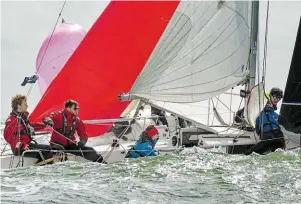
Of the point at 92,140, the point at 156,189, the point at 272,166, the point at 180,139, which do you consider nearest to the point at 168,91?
the point at 180,139

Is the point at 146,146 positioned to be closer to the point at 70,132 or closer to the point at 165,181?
the point at 70,132

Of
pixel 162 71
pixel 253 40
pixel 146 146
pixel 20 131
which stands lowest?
pixel 146 146

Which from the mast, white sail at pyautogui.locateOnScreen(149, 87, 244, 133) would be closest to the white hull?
white sail at pyautogui.locateOnScreen(149, 87, 244, 133)

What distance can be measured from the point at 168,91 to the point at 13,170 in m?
2.47

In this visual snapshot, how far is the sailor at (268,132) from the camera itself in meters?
7.57

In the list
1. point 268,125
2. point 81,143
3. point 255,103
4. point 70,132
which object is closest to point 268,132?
point 268,125

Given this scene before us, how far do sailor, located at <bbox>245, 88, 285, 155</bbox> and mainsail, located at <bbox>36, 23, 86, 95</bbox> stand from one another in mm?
8858

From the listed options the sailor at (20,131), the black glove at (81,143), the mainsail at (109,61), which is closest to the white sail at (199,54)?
the mainsail at (109,61)

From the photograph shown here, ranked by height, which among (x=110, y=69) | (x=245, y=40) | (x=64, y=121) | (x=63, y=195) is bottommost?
(x=63, y=195)

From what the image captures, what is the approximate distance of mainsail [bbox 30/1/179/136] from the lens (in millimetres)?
7852

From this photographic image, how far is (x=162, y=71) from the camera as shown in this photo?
7945 mm

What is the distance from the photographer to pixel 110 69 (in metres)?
7.91

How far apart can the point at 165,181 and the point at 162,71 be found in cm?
262

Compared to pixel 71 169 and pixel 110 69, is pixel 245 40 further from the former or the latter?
pixel 71 169
